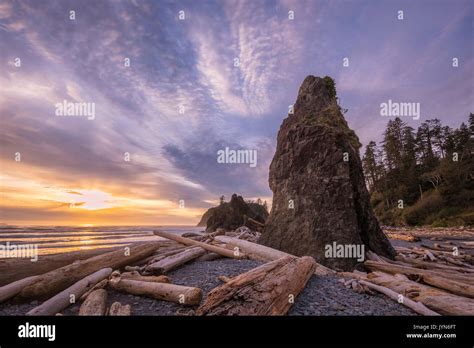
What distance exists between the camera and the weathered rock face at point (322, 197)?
10.2 metres

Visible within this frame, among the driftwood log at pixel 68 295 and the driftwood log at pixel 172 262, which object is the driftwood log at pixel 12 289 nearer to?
the driftwood log at pixel 68 295

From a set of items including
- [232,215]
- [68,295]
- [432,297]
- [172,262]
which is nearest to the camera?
[432,297]

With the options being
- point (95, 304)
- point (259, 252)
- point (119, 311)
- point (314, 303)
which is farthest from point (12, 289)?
point (259, 252)

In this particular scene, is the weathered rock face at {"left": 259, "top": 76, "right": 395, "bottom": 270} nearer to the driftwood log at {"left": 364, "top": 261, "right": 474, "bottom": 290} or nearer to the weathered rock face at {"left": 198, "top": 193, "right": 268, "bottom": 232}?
the driftwood log at {"left": 364, "top": 261, "right": 474, "bottom": 290}

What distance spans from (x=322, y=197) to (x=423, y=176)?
207 feet

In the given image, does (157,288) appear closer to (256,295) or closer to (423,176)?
(256,295)

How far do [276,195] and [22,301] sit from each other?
1041 centimetres

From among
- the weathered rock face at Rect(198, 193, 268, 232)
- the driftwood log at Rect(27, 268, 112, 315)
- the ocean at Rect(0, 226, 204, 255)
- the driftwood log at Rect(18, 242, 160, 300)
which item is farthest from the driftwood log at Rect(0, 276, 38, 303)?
the weathered rock face at Rect(198, 193, 268, 232)

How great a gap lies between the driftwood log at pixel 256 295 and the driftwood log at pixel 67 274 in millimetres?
4731

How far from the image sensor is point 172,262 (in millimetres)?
9078
